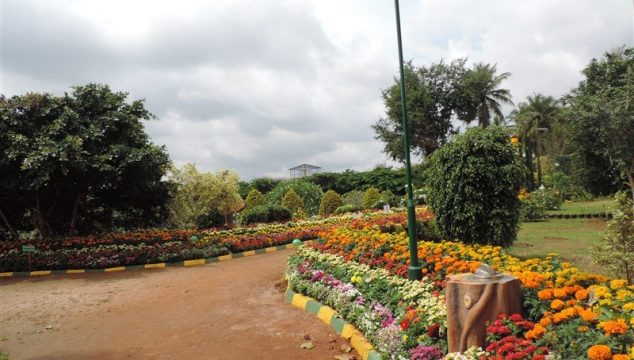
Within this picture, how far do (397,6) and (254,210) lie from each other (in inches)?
652

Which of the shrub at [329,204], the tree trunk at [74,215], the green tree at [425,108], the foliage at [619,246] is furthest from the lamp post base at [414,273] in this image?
the green tree at [425,108]

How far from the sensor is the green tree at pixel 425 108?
36438 mm

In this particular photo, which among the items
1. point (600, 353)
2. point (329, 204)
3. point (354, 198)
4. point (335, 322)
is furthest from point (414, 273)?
point (354, 198)

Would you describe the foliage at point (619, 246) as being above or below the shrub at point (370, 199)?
below

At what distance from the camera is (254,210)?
2248 centimetres

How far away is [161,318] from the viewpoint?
7309 millimetres

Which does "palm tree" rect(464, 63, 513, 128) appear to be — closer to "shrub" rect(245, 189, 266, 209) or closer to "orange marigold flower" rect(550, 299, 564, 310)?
"shrub" rect(245, 189, 266, 209)

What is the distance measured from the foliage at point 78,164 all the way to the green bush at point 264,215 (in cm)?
475

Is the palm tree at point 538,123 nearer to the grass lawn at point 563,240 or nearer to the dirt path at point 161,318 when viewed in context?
the grass lawn at point 563,240

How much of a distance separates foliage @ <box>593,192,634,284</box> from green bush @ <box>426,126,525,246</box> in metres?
1.89

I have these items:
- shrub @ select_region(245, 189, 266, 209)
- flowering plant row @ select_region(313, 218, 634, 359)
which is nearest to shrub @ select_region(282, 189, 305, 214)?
shrub @ select_region(245, 189, 266, 209)

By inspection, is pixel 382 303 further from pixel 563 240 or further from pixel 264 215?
pixel 264 215

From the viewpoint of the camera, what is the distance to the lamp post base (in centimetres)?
563

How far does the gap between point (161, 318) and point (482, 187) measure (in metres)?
6.20
